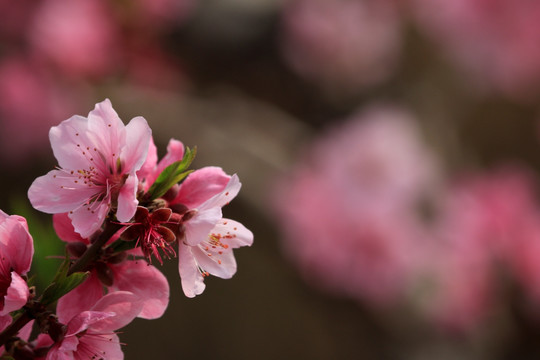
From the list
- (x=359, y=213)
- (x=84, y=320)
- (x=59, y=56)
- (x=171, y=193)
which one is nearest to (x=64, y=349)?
(x=84, y=320)

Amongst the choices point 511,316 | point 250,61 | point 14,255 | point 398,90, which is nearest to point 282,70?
point 250,61

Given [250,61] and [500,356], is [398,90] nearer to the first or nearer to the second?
[250,61]

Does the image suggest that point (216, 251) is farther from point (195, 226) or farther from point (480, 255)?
point (480, 255)

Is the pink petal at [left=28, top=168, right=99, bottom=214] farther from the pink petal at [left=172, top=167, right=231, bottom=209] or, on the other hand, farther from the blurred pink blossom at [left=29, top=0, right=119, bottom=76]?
the blurred pink blossom at [left=29, top=0, right=119, bottom=76]

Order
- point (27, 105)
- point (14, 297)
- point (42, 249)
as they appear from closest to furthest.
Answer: point (14, 297)
point (42, 249)
point (27, 105)

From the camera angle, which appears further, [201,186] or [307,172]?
[307,172]

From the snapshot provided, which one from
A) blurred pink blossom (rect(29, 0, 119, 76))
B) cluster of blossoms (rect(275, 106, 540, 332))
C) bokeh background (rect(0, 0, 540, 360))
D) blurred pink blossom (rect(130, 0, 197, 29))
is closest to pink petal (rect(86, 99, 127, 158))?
bokeh background (rect(0, 0, 540, 360))
